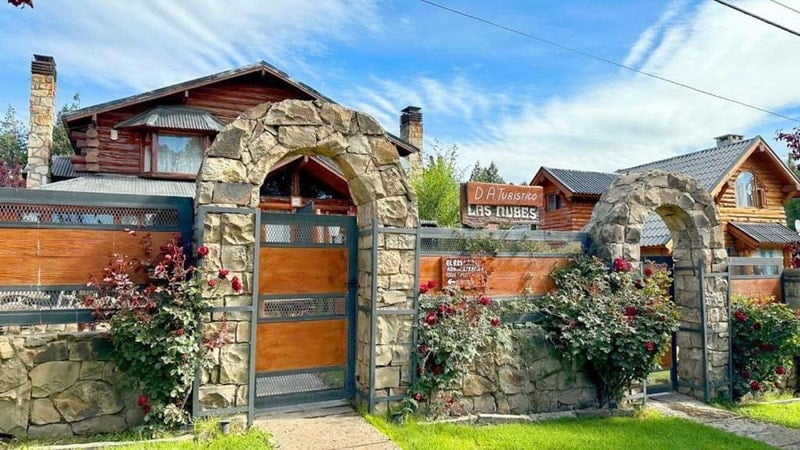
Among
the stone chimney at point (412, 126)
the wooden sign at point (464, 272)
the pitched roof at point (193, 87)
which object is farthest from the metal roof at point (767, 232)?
the wooden sign at point (464, 272)

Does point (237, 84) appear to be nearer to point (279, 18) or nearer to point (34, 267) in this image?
point (279, 18)

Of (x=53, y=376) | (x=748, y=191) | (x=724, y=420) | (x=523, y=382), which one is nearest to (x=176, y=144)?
(x=53, y=376)

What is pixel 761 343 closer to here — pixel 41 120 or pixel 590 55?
pixel 590 55

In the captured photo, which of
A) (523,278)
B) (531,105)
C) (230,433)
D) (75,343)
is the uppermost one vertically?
(531,105)

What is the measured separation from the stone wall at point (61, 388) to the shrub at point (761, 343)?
771 cm

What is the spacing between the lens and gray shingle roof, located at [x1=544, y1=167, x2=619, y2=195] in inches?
699

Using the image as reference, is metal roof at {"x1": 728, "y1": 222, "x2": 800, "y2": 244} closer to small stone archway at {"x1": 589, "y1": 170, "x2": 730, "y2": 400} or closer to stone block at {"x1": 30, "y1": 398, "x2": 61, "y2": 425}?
small stone archway at {"x1": 589, "y1": 170, "x2": 730, "y2": 400}

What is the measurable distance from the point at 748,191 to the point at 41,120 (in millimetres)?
23144

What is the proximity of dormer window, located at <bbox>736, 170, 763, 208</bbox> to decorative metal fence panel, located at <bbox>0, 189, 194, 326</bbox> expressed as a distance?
19903mm

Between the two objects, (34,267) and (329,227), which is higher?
(329,227)

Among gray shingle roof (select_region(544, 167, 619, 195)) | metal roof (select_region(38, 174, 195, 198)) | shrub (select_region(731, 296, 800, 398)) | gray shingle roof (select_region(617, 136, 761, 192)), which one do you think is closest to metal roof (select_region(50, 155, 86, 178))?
metal roof (select_region(38, 174, 195, 198))

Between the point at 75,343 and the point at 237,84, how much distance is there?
997cm

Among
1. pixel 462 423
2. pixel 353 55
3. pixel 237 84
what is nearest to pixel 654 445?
pixel 462 423

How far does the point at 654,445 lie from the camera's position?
4965 millimetres
